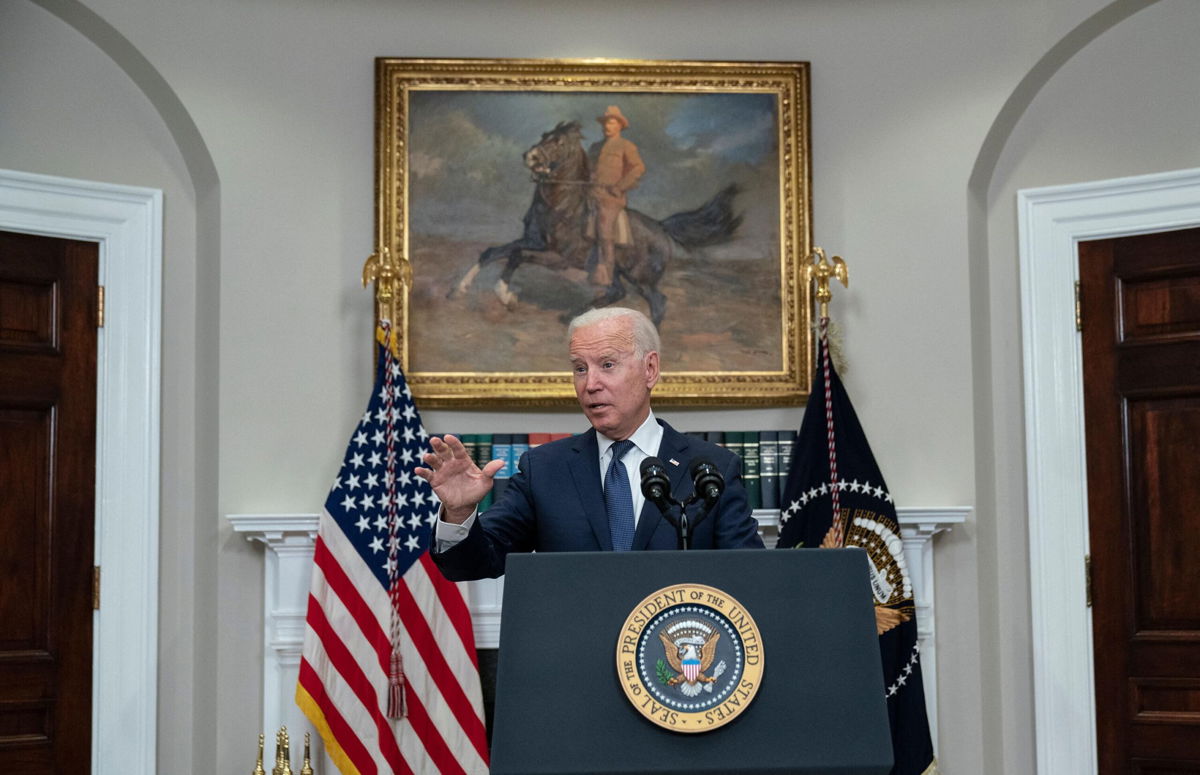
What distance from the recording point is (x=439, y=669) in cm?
469

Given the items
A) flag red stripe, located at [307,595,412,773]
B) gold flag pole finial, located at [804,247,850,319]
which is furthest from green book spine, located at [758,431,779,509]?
flag red stripe, located at [307,595,412,773]

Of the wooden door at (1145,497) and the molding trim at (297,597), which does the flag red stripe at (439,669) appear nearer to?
the molding trim at (297,597)

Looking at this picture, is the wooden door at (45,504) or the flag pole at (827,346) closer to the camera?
the wooden door at (45,504)

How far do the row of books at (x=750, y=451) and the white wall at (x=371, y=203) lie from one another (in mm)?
161

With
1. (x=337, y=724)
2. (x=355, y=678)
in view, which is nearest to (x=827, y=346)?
(x=355, y=678)

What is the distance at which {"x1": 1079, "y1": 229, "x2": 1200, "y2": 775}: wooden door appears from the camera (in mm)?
4762

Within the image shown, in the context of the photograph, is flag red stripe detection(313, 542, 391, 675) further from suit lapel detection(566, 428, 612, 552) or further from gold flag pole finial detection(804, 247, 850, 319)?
suit lapel detection(566, 428, 612, 552)

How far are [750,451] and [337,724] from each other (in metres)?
1.89

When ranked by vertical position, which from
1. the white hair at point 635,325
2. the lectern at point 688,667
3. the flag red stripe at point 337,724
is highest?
the white hair at point 635,325

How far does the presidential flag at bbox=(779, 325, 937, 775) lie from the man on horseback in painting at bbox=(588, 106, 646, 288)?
0.93 meters

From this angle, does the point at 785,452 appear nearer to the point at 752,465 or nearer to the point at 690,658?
the point at 752,465

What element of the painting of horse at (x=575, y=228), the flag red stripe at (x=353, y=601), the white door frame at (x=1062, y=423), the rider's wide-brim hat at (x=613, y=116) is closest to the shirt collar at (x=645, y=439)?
the flag red stripe at (x=353, y=601)

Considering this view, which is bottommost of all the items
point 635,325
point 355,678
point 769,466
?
point 355,678

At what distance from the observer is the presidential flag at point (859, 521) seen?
15.6ft
